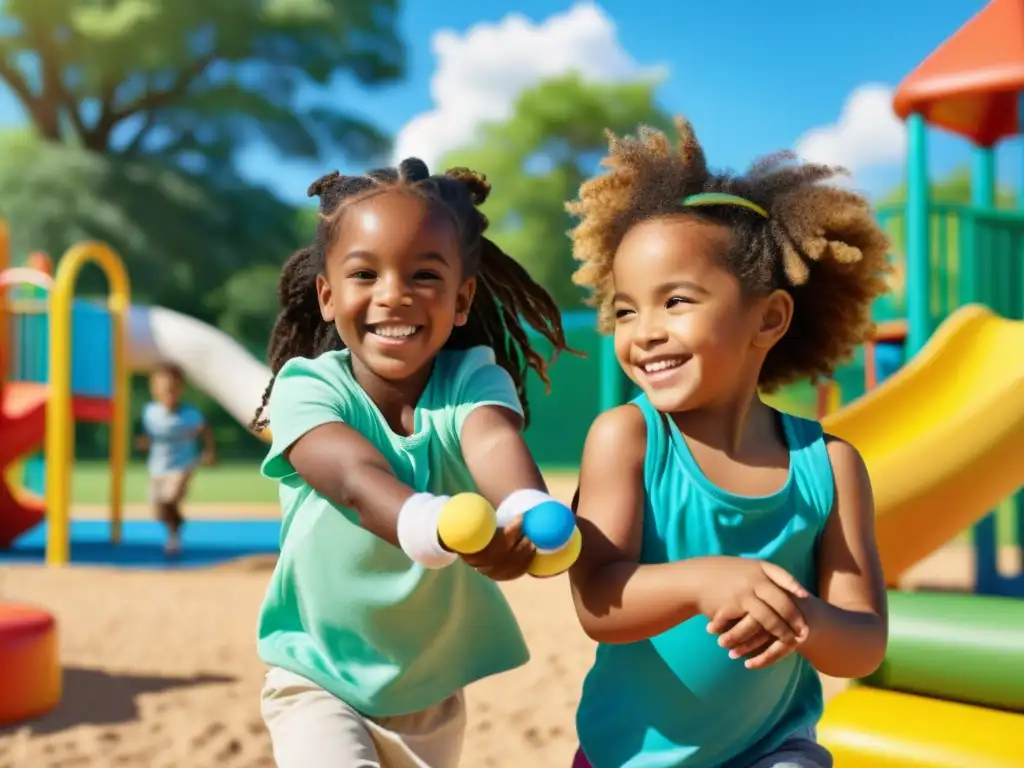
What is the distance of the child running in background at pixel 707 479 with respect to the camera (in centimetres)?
166

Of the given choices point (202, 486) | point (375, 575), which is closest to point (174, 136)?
point (202, 486)

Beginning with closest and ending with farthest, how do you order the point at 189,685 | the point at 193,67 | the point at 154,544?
the point at 189,685 → the point at 154,544 → the point at 193,67

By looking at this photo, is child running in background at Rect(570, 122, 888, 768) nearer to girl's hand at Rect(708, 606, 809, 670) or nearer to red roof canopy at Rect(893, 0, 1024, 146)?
girl's hand at Rect(708, 606, 809, 670)

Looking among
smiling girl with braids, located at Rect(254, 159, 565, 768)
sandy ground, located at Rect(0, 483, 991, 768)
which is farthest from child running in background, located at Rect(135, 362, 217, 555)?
smiling girl with braids, located at Rect(254, 159, 565, 768)

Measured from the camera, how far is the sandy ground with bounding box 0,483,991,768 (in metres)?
4.23

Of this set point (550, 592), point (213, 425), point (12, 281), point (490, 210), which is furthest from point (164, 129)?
point (550, 592)

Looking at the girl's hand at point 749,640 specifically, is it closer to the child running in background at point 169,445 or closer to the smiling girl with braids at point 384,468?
the smiling girl with braids at point 384,468

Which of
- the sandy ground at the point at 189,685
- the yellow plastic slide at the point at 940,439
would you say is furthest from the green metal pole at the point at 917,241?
the sandy ground at the point at 189,685

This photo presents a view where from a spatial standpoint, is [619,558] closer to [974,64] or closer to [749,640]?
[749,640]

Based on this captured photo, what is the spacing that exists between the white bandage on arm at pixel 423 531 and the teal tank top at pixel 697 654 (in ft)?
1.19

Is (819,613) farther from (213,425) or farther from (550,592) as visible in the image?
(213,425)

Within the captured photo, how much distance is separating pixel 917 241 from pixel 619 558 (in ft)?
21.7

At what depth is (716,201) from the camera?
1.74 metres

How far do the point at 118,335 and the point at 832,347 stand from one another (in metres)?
9.27
